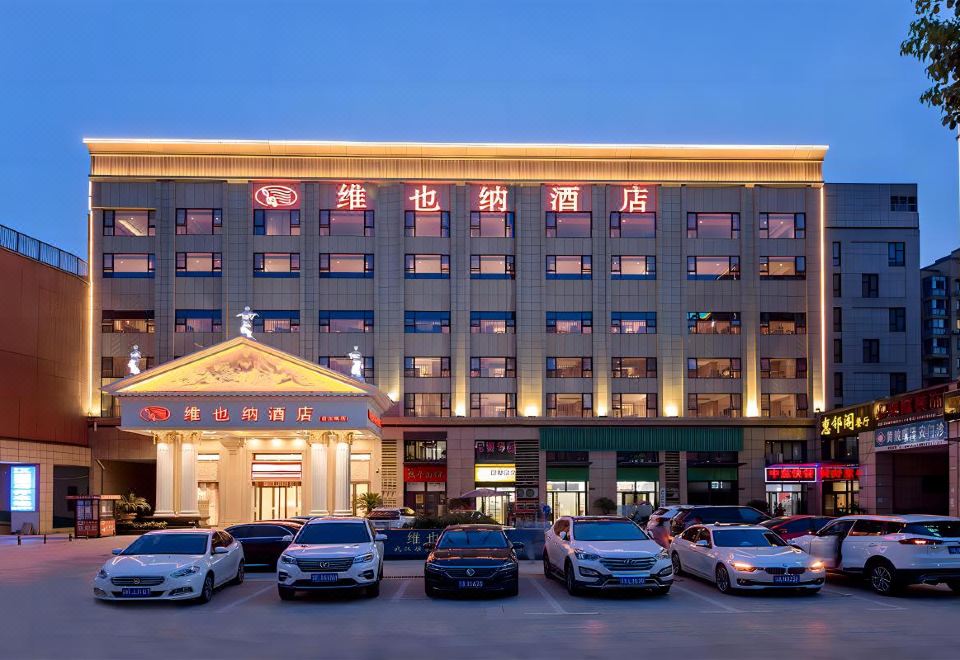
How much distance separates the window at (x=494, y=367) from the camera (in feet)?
202

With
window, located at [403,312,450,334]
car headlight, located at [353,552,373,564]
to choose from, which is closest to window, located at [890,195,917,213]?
window, located at [403,312,450,334]

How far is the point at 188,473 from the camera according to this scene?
166 feet

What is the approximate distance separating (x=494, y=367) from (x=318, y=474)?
15107 mm

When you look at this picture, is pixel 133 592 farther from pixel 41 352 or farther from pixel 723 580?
pixel 41 352

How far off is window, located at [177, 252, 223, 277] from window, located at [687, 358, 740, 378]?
2865cm

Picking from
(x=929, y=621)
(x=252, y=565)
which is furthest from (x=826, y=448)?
(x=929, y=621)

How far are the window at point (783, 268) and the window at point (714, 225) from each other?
8.45 feet

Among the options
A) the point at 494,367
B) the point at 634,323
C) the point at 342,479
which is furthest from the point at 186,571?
the point at 634,323

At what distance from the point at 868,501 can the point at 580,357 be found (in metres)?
20.6

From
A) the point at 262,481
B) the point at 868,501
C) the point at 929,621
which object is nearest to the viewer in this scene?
the point at 929,621

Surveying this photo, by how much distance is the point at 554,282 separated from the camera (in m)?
62.1

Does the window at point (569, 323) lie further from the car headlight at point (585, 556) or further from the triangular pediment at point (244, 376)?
the car headlight at point (585, 556)

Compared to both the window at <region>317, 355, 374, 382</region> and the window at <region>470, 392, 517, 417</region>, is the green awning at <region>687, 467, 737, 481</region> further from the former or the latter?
the window at <region>317, 355, 374, 382</region>

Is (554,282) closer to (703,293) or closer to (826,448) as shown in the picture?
(703,293)
